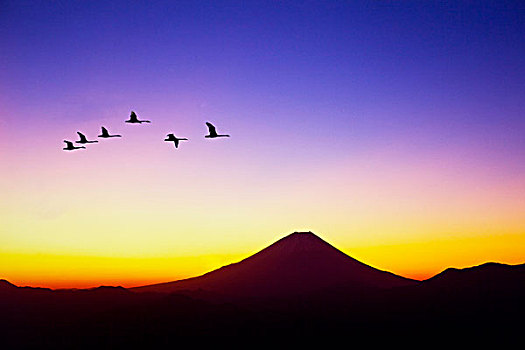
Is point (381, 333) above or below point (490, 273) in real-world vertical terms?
below

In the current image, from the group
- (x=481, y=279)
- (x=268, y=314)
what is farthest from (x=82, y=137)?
(x=481, y=279)

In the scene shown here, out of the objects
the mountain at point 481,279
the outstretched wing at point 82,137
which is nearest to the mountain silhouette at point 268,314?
the mountain at point 481,279

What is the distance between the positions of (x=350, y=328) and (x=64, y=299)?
7011 cm

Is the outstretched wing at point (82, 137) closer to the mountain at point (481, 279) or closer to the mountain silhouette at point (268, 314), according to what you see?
the mountain silhouette at point (268, 314)

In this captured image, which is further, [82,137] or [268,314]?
[268,314]

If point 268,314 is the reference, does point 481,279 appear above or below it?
above

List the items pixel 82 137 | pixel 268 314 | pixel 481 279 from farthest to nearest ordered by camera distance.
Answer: pixel 481 279 → pixel 268 314 → pixel 82 137

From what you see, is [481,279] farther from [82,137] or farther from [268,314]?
[82,137]

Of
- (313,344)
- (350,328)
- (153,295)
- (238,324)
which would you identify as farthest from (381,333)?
(153,295)

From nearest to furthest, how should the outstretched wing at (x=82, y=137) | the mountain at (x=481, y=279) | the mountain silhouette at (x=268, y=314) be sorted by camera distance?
1. the outstretched wing at (x=82, y=137)
2. the mountain silhouette at (x=268, y=314)
3. the mountain at (x=481, y=279)

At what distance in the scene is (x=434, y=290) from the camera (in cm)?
17125

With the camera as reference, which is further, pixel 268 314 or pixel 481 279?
pixel 481 279

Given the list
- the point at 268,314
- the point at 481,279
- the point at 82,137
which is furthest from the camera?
the point at 481,279

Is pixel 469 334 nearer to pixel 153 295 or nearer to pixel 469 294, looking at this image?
pixel 469 294
